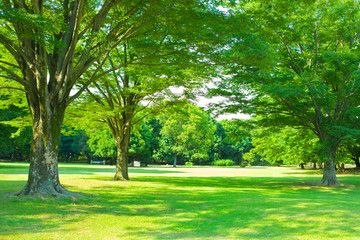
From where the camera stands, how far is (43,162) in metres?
9.95

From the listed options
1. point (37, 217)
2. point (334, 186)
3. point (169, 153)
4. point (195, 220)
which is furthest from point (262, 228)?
point (169, 153)

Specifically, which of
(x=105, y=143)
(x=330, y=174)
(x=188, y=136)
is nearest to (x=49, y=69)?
(x=330, y=174)

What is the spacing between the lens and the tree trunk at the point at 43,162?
984cm

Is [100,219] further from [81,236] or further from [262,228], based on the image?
[262,228]

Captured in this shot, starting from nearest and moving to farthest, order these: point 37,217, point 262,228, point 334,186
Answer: point 262,228 → point 37,217 → point 334,186

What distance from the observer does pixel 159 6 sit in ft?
33.3

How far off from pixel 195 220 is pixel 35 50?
27.5 feet

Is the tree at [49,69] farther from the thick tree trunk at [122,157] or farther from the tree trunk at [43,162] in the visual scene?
the thick tree trunk at [122,157]

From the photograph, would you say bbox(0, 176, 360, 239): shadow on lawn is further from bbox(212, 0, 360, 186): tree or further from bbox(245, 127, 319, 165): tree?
bbox(245, 127, 319, 165): tree

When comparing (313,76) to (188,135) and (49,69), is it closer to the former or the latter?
(49,69)

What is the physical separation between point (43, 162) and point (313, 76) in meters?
16.6

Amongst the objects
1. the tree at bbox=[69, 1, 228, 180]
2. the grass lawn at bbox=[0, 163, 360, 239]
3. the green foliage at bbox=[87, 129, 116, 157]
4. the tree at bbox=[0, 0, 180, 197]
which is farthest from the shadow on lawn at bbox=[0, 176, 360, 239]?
the green foliage at bbox=[87, 129, 116, 157]

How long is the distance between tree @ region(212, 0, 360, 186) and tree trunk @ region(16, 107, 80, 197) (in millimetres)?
10984

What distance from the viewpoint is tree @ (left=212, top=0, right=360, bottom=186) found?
1709 cm
